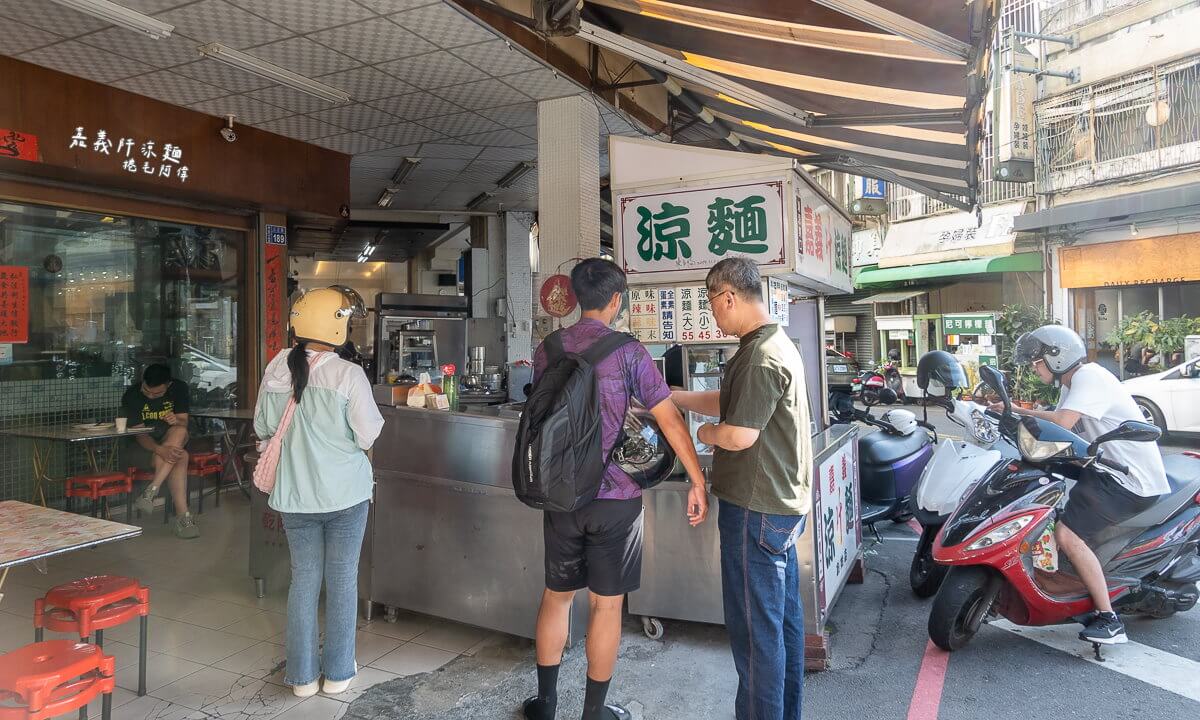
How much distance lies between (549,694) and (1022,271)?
15.4 metres

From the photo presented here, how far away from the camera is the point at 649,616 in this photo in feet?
11.8

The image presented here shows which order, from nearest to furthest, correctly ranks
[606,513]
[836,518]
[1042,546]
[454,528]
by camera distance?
[606,513], [1042,546], [454,528], [836,518]

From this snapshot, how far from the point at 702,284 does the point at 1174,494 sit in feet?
8.49

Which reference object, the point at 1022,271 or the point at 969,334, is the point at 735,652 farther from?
the point at 1022,271

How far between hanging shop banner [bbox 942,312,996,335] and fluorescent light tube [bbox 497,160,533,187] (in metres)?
8.82

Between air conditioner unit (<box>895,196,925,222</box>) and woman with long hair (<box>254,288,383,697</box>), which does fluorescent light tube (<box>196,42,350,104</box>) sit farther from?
air conditioner unit (<box>895,196,925,222</box>)

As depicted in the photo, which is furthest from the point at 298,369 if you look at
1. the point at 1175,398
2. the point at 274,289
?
the point at 1175,398

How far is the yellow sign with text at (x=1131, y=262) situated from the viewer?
12.2m

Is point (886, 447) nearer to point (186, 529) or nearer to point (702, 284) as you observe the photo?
point (702, 284)

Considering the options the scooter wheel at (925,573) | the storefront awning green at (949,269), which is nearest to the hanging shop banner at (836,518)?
the scooter wheel at (925,573)

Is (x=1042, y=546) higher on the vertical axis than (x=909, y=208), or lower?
lower

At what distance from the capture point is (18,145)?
16.3ft

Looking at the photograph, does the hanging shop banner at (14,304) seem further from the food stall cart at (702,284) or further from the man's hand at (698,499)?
the man's hand at (698,499)

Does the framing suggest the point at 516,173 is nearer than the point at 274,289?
No
